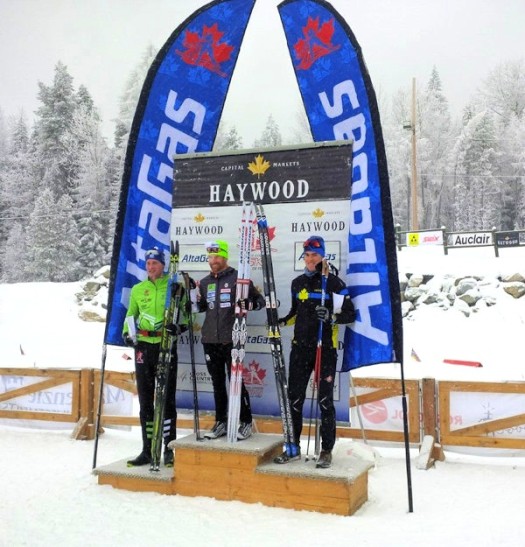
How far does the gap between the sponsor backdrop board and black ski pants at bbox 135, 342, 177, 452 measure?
0.45 metres

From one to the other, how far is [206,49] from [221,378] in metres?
3.44

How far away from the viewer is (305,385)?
481 centimetres

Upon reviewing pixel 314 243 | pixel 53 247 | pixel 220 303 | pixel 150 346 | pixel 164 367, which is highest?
pixel 53 247

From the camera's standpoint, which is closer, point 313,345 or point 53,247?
point 313,345

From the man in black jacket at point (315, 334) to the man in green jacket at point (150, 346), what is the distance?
116 centimetres

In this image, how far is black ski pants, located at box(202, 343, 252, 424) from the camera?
5.09m

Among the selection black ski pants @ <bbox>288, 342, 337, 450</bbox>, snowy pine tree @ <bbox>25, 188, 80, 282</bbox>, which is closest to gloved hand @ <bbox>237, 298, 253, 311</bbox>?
black ski pants @ <bbox>288, 342, 337, 450</bbox>

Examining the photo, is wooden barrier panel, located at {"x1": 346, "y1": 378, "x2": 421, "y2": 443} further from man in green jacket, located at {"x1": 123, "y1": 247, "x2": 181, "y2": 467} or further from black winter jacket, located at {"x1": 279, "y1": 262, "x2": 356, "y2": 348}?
man in green jacket, located at {"x1": 123, "y1": 247, "x2": 181, "y2": 467}

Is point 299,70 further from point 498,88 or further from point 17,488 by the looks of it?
point 498,88

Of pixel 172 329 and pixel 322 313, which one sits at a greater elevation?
pixel 322 313

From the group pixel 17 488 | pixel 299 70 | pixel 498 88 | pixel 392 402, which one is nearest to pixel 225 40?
pixel 299 70

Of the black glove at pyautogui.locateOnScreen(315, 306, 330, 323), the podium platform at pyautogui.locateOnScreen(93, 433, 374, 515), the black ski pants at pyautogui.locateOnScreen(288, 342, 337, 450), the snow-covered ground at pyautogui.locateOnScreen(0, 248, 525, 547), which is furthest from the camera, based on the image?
the black ski pants at pyautogui.locateOnScreen(288, 342, 337, 450)

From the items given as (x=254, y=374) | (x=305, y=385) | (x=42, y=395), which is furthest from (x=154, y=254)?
(x=42, y=395)

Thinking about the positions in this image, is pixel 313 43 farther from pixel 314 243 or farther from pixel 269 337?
pixel 269 337
